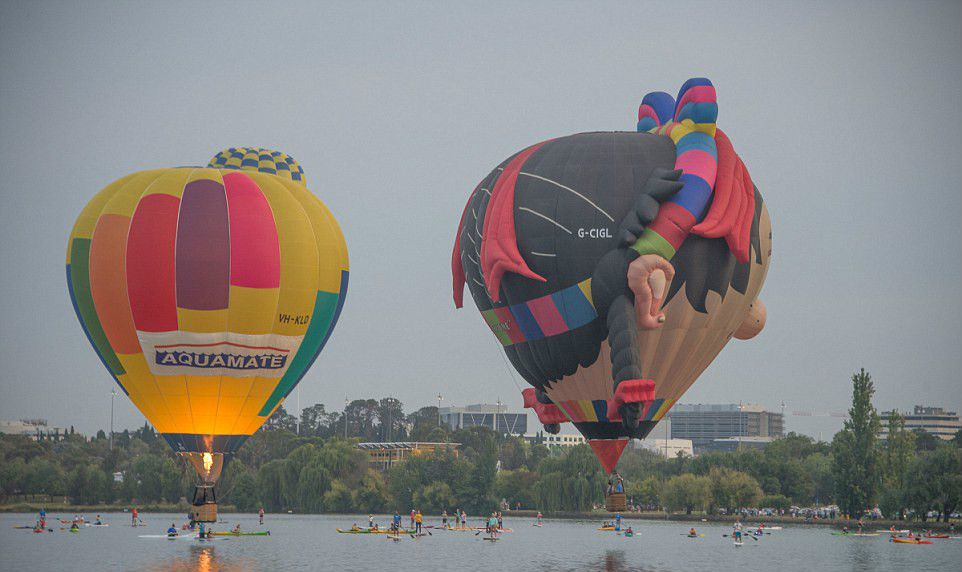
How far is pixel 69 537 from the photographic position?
7256cm

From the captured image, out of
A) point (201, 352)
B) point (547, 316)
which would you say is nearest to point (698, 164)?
point (547, 316)

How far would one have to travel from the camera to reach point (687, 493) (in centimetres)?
9806

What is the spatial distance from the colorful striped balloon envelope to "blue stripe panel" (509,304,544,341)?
12.0 meters

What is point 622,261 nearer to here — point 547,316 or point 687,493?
point 547,316

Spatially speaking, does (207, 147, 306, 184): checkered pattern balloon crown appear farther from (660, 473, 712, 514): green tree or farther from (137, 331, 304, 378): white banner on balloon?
(660, 473, 712, 514): green tree

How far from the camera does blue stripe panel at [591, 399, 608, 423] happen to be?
42.0 metres

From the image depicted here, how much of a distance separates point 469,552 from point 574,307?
24038mm

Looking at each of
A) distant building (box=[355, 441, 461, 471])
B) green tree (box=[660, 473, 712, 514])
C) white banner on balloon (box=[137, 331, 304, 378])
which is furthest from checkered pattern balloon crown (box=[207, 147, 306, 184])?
distant building (box=[355, 441, 461, 471])

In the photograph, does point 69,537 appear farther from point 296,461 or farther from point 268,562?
point 296,461

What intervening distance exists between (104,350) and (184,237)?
18.8 ft

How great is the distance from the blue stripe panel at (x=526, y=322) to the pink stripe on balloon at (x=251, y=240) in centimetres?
1203

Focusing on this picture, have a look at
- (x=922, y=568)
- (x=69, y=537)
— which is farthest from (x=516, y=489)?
(x=922, y=568)

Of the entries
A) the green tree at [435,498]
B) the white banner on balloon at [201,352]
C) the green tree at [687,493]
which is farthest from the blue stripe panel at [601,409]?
the green tree at [435,498]

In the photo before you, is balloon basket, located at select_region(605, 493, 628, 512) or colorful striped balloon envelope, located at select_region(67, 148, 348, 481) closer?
balloon basket, located at select_region(605, 493, 628, 512)
